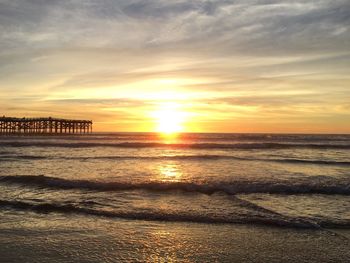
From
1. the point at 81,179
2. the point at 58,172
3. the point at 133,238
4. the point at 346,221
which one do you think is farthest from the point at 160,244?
the point at 58,172

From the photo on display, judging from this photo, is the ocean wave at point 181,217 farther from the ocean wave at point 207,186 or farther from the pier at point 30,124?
the pier at point 30,124

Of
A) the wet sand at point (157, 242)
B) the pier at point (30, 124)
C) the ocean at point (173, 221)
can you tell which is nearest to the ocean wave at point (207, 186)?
the ocean at point (173, 221)

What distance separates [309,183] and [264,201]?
13.4ft

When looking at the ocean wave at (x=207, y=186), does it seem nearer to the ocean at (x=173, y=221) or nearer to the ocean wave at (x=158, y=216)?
the ocean at (x=173, y=221)

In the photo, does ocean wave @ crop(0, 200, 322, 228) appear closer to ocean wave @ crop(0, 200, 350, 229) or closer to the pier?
ocean wave @ crop(0, 200, 350, 229)

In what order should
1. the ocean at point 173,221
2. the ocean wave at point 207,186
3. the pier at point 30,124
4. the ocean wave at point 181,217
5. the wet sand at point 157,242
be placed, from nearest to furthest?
the wet sand at point 157,242 → the ocean at point 173,221 → the ocean wave at point 181,217 → the ocean wave at point 207,186 → the pier at point 30,124

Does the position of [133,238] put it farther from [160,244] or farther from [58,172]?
[58,172]

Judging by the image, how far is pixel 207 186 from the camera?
11945 millimetres

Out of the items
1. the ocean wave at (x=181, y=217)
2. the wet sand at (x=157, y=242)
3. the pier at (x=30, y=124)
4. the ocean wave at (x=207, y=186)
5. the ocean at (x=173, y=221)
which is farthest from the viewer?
the pier at (x=30, y=124)

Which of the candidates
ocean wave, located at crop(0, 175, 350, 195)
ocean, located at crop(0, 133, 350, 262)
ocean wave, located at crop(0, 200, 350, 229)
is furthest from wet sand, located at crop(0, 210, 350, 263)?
ocean wave, located at crop(0, 175, 350, 195)

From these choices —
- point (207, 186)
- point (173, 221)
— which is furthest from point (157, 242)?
point (207, 186)

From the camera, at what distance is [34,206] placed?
28.9 ft

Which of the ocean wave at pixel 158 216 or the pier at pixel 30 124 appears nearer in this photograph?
the ocean wave at pixel 158 216

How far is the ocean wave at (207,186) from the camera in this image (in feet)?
37.5
